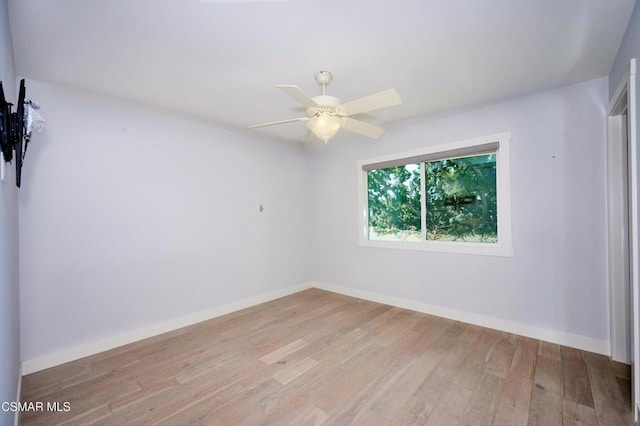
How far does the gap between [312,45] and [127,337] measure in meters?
3.27

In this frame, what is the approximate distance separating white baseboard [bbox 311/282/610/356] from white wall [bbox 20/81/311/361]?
5.49ft

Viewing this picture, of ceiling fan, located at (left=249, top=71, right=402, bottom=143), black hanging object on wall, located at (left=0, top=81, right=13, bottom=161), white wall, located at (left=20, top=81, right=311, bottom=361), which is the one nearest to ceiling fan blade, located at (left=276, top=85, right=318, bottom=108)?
ceiling fan, located at (left=249, top=71, right=402, bottom=143)

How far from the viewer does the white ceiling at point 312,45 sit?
1.68m

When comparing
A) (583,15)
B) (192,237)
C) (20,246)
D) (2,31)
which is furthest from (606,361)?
(20,246)

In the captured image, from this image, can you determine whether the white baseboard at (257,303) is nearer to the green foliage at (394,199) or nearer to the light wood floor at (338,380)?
the light wood floor at (338,380)

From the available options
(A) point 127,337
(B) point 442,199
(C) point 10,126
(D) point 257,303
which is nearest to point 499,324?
(B) point 442,199

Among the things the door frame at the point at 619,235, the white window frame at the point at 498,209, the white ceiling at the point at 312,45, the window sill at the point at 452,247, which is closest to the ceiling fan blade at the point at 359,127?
the white ceiling at the point at 312,45

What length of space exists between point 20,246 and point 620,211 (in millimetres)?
5100

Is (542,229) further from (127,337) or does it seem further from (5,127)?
(127,337)

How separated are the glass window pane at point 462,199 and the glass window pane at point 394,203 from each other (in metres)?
0.19

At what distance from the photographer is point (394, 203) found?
4086 millimetres

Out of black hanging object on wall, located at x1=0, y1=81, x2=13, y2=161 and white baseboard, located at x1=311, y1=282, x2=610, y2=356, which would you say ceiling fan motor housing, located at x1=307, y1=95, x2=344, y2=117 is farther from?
white baseboard, located at x1=311, y1=282, x2=610, y2=356

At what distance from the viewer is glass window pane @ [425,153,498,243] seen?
3.23 meters

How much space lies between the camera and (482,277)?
3.21 m
